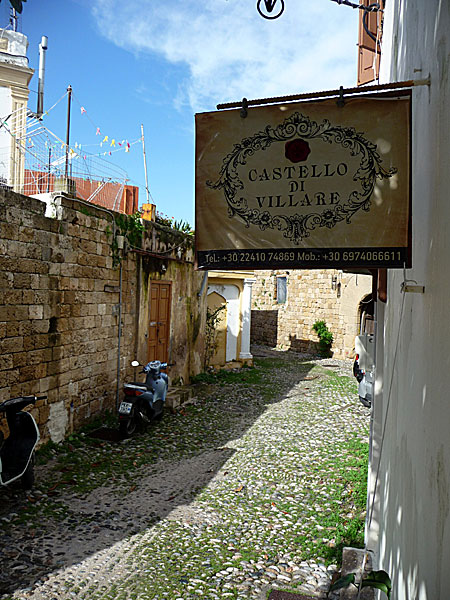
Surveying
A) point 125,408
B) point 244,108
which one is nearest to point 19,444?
point 125,408

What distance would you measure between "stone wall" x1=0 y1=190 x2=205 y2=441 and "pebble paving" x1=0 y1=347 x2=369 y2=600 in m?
0.98

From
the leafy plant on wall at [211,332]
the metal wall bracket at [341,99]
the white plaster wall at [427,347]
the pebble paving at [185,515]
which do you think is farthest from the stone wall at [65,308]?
the white plaster wall at [427,347]

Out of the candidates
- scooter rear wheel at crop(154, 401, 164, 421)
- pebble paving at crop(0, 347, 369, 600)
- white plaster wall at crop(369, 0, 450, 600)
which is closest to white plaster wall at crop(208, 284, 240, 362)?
pebble paving at crop(0, 347, 369, 600)

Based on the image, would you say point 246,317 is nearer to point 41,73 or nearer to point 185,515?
point 41,73

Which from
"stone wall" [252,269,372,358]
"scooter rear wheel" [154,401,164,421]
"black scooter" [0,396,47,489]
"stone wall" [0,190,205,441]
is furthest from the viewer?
"stone wall" [252,269,372,358]

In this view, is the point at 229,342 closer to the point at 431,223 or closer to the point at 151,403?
the point at 151,403

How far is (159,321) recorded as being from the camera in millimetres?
10570

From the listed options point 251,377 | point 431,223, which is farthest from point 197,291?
point 431,223

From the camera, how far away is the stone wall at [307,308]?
1817 centimetres

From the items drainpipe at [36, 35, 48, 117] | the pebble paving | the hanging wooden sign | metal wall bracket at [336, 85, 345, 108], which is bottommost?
the pebble paving

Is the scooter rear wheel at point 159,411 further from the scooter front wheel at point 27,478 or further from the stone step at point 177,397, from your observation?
the scooter front wheel at point 27,478

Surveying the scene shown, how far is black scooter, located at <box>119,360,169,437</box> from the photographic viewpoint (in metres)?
7.58

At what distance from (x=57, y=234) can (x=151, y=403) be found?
3.22m

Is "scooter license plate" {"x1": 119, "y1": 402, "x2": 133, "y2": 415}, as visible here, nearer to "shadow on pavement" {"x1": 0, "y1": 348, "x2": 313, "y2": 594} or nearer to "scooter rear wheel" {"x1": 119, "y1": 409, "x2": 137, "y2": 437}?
"scooter rear wheel" {"x1": 119, "y1": 409, "x2": 137, "y2": 437}
